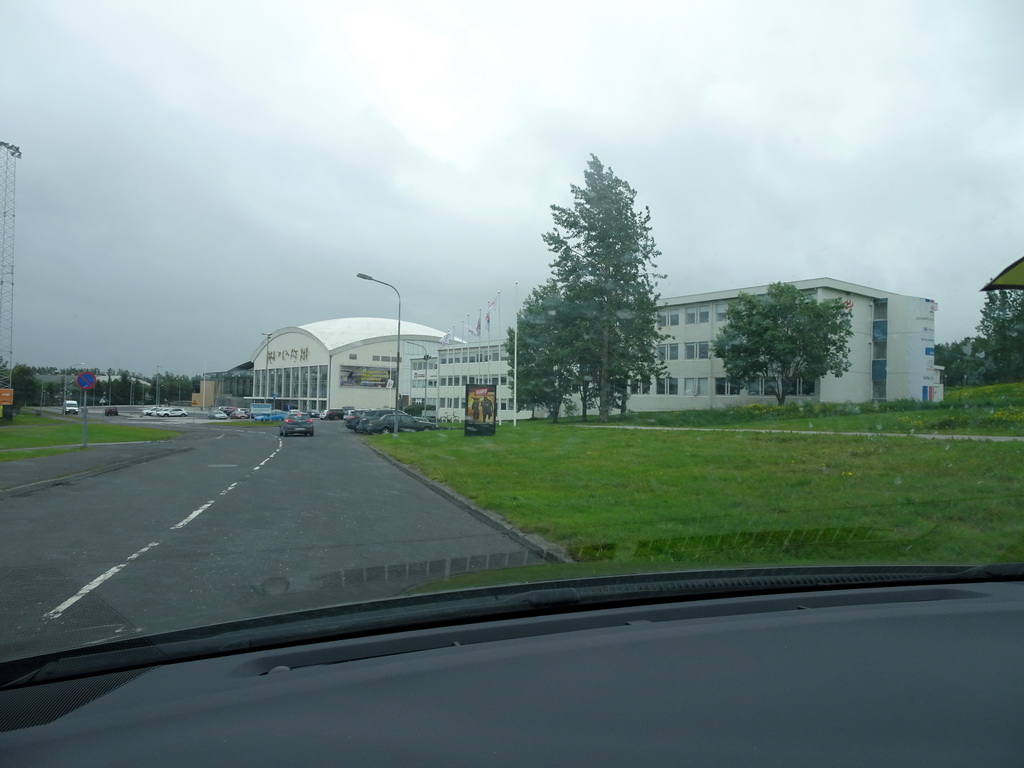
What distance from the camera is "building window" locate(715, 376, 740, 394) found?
4794cm

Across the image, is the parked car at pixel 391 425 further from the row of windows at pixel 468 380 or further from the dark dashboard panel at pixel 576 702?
the dark dashboard panel at pixel 576 702

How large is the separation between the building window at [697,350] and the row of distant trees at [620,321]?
6.99m

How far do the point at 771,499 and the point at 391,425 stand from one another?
4066 cm

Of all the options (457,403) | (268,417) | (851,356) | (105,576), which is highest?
(851,356)

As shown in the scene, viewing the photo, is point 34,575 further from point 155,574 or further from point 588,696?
point 588,696

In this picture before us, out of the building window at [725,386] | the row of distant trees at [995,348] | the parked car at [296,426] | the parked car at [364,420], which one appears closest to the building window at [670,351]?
the building window at [725,386]

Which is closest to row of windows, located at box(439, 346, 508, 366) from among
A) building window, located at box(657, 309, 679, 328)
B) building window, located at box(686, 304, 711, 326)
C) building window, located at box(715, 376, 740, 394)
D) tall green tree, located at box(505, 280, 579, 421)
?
tall green tree, located at box(505, 280, 579, 421)

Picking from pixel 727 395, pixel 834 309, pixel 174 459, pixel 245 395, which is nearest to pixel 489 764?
pixel 174 459

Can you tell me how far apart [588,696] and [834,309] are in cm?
4206

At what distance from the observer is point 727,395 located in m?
50.2

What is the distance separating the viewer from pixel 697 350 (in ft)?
176

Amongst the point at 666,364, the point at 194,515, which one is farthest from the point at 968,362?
the point at 666,364

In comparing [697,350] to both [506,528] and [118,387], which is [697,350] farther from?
[118,387]

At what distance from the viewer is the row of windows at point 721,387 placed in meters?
42.7
